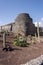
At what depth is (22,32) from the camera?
107ft

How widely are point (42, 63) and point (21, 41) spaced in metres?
9.43

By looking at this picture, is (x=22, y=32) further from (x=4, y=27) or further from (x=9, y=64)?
(x=9, y=64)

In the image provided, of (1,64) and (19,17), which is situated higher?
(19,17)

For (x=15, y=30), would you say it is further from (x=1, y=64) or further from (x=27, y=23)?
(x=1, y=64)

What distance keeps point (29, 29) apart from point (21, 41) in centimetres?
1521

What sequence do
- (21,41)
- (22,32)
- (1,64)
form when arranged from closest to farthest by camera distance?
(1,64)
(21,41)
(22,32)

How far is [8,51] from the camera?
14.0 meters

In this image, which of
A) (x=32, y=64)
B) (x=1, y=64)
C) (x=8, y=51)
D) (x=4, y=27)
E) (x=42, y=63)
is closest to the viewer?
(x=32, y=64)

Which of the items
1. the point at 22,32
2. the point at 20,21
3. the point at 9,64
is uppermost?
the point at 20,21

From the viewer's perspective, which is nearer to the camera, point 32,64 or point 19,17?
point 32,64

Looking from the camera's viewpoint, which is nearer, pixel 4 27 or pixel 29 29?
pixel 29 29

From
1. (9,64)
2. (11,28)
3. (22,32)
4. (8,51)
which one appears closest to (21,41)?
(8,51)

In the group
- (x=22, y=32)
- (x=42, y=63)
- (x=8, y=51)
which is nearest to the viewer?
(x=42, y=63)

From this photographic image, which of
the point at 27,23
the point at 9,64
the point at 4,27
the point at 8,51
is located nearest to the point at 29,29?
the point at 27,23
